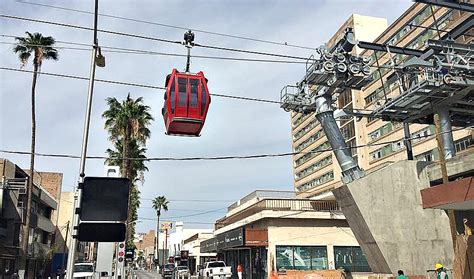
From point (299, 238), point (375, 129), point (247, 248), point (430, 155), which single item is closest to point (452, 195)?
point (299, 238)

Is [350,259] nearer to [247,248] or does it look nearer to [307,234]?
[307,234]

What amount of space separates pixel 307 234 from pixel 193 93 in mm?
22759

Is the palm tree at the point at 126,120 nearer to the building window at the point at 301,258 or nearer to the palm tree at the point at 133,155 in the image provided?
the palm tree at the point at 133,155

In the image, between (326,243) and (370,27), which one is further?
(370,27)

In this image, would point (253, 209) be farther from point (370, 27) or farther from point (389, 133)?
point (370, 27)

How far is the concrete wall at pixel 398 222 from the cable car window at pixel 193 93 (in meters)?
13.3

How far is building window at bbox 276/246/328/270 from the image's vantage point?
31.6m

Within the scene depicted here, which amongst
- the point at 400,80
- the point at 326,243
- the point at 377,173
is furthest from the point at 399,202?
the point at 326,243

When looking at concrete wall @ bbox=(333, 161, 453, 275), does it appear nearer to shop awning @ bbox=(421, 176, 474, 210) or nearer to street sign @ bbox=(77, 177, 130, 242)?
shop awning @ bbox=(421, 176, 474, 210)

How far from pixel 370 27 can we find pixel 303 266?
58.3 m

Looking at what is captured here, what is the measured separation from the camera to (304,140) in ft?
308

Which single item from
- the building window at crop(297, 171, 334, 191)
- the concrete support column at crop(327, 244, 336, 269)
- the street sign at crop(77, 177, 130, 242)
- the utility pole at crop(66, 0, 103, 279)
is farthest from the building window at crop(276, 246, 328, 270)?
the building window at crop(297, 171, 334, 191)

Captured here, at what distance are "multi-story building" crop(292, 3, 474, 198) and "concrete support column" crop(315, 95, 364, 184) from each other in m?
12.8

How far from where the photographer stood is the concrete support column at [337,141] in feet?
76.8
